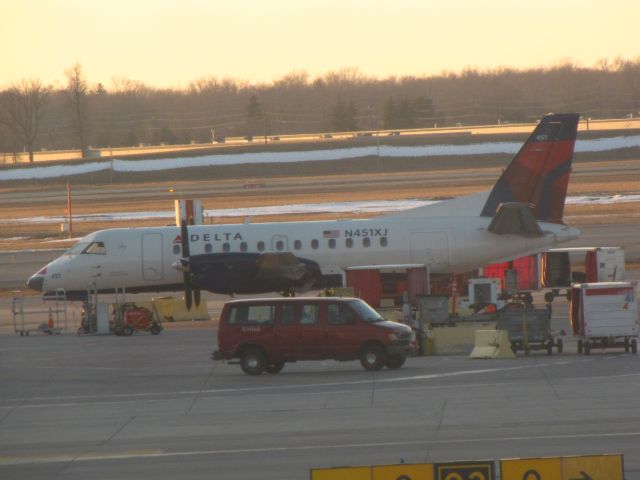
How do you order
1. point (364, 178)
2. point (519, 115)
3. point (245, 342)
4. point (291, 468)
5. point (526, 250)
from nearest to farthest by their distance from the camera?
point (291, 468) < point (245, 342) < point (526, 250) < point (364, 178) < point (519, 115)

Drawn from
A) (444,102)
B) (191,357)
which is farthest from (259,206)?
(444,102)

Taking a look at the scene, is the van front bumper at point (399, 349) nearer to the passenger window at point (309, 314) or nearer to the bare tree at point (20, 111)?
the passenger window at point (309, 314)

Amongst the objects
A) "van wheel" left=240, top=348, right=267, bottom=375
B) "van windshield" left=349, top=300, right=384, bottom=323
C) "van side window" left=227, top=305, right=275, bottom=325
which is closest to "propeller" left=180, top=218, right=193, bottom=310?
"van side window" left=227, top=305, right=275, bottom=325

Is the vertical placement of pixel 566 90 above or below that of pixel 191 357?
above

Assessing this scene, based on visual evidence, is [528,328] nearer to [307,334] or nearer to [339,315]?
[339,315]

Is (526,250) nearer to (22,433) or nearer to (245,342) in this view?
(245,342)

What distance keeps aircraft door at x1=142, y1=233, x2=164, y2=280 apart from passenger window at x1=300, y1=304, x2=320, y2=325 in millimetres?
15451

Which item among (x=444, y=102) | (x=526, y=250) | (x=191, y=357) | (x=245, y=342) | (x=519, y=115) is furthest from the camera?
(x=444, y=102)

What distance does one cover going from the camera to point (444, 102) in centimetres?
18050

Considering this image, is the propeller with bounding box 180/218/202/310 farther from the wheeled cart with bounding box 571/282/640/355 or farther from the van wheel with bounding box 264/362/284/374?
the wheeled cart with bounding box 571/282/640/355

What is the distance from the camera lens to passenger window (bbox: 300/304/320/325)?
2750cm

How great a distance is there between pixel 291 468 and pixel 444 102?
547ft

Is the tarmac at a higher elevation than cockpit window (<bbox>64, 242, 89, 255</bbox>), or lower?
lower

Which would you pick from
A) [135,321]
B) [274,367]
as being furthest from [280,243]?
[274,367]
